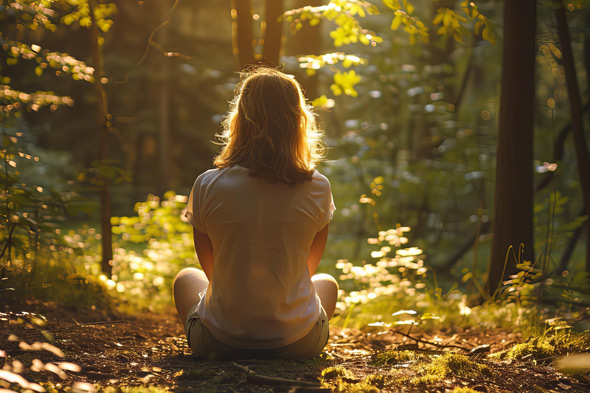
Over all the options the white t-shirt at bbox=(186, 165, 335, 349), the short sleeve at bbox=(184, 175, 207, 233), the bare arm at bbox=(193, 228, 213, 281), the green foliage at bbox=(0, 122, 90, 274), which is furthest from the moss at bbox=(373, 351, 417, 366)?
the green foliage at bbox=(0, 122, 90, 274)

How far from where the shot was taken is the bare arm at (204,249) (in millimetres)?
2826

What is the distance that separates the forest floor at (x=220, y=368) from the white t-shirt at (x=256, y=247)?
19 cm

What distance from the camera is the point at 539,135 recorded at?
324 inches

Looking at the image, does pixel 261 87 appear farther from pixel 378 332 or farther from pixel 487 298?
pixel 487 298

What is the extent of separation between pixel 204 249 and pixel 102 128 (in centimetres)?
246

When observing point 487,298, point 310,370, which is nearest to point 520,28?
point 487,298

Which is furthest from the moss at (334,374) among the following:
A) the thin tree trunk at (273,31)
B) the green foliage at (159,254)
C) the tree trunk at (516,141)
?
the thin tree trunk at (273,31)

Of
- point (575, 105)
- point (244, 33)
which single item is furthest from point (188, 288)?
point (575, 105)

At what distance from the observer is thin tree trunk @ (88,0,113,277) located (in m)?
4.61

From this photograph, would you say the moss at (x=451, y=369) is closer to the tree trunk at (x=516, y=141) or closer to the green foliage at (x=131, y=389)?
the green foliage at (x=131, y=389)

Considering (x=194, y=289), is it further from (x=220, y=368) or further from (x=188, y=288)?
→ (x=220, y=368)

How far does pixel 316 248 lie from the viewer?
2.96 m

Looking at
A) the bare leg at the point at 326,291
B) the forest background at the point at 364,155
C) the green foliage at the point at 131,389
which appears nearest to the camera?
the green foliage at the point at 131,389

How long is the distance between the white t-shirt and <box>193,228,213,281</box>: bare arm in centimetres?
10
